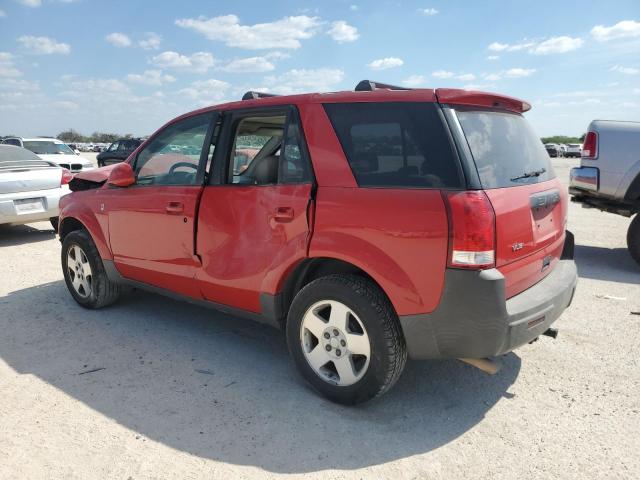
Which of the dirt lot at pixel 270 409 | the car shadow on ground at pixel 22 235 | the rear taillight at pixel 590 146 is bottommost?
the dirt lot at pixel 270 409

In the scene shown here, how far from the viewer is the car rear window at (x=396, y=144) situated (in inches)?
102

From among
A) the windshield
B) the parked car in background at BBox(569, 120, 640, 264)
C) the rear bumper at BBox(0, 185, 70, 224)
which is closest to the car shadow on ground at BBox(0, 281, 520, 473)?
the rear bumper at BBox(0, 185, 70, 224)

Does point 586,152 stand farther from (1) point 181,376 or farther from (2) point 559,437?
(1) point 181,376

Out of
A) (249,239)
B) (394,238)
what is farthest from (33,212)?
(394,238)

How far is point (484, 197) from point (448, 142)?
342 mm

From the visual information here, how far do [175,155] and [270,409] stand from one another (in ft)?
7.00

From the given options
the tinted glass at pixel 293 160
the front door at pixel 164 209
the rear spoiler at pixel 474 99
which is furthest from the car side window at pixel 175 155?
the rear spoiler at pixel 474 99

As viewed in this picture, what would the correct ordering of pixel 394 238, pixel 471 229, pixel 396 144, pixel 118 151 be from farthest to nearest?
pixel 118 151, pixel 396 144, pixel 394 238, pixel 471 229

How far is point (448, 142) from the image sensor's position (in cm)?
258

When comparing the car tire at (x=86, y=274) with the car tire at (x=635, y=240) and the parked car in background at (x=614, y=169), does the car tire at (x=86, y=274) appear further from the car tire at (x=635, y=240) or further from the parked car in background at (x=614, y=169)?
the car tire at (x=635, y=240)

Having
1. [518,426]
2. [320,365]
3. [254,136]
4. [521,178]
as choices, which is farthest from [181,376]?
[521,178]

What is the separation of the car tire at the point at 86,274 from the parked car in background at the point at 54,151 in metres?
10.8

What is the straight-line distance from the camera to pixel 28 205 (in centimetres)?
779

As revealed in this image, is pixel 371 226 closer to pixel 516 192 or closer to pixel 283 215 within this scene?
pixel 283 215
